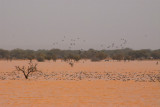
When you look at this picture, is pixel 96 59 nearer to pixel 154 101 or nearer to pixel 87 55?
pixel 87 55

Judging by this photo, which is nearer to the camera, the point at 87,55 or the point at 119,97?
the point at 119,97

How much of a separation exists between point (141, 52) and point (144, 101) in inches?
2775

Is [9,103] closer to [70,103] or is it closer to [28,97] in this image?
[28,97]

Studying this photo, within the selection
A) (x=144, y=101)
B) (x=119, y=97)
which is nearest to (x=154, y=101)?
(x=144, y=101)

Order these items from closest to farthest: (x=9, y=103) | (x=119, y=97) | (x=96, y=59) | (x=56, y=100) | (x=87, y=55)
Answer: (x=9, y=103) → (x=56, y=100) → (x=119, y=97) → (x=96, y=59) → (x=87, y=55)

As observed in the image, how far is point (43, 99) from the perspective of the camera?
28.9 ft

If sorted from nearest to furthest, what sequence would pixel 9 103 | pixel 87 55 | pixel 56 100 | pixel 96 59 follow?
pixel 9 103
pixel 56 100
pixel 96 59
pixel 87 55

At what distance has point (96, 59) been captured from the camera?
56469mm

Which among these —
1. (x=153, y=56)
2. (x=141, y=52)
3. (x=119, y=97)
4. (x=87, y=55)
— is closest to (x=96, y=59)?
(x=87, y=55)

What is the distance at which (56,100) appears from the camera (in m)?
8.62

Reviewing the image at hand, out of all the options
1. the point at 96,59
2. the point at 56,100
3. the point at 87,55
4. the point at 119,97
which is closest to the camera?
the point at 56,100

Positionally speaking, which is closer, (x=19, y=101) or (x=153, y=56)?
(x=19, y=101)

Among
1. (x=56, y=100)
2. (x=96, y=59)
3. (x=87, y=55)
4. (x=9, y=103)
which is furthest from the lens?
(x=87, y=55)

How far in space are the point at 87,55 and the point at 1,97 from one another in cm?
6694
